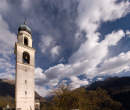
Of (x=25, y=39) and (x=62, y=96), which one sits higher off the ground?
(x=25, y=39)

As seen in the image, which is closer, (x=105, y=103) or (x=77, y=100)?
(x=77, y=100)

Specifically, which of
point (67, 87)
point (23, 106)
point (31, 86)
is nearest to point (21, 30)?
point (31, 86)

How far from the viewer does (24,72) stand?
53.9ft

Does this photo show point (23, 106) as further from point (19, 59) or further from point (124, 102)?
point (124, 102)

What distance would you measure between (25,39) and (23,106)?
11.2 metres

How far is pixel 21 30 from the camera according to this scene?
18.9 meters

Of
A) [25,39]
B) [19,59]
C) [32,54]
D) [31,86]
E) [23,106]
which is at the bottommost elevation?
[23,106]

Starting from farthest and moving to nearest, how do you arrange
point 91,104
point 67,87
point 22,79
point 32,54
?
point 91,104, point 67,87, point 32,54, point 22,79

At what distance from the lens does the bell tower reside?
14994 millimetres

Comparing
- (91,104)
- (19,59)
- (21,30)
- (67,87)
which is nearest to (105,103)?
(91,104)

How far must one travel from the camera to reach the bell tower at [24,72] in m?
15.0

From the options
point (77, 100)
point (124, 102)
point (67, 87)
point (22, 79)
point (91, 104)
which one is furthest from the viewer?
point (124, 102)

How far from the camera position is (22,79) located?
52.0ft

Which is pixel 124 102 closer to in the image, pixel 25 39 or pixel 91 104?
pixel 91 104
